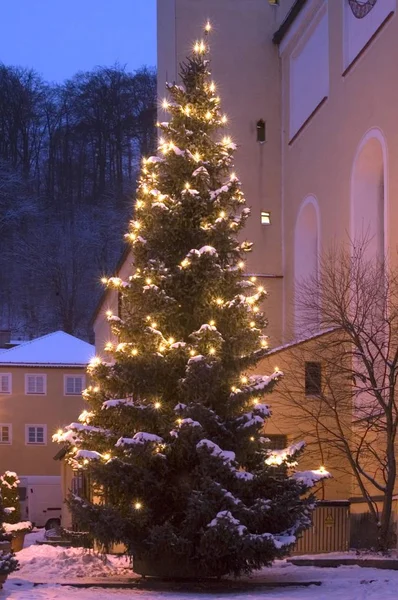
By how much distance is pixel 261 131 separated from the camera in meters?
31.6

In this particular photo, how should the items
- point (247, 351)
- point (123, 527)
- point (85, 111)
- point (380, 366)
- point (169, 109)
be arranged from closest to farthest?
point (123, 527) → point (247, 351) → point (169, 109) → point (380, 366) → point (85, 111)

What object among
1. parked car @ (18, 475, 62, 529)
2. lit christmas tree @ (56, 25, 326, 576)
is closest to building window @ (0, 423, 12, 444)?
parked car @ (18, 475, 62, 529)

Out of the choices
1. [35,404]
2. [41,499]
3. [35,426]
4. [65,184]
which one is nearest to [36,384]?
[35,404]

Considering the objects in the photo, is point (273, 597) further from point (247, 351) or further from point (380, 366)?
point (380, 366)

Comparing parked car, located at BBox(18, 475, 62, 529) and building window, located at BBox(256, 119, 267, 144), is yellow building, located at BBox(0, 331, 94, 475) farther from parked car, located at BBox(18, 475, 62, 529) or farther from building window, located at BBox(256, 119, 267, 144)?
building window, located at BBox(256, 119, 267, 144)

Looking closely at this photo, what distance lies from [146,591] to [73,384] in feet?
128

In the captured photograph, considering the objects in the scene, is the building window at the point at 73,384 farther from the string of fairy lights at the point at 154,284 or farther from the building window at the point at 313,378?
the string of fairy lights at the point at 154,284

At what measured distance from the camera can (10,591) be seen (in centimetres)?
1273

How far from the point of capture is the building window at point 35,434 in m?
50.7

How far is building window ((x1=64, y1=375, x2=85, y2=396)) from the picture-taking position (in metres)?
51.9

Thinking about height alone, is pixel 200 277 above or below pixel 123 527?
above

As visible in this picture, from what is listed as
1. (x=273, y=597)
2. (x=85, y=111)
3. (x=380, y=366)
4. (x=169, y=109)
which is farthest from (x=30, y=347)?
(x=85, y=111)

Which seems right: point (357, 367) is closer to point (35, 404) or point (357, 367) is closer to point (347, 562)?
point (347, 562)

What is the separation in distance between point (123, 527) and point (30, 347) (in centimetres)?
4067
